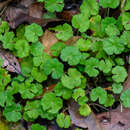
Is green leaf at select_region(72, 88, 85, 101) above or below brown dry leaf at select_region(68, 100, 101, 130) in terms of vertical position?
above

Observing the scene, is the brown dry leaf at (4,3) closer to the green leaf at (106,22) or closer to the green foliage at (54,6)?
the green foliage at (54,6)

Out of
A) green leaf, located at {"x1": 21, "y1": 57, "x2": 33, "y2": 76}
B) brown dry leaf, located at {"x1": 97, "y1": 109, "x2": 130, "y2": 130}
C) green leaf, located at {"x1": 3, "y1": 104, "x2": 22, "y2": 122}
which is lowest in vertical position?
brown dry leaf, located at {"x1": 97, "y1": 109, "x2": 130, "y2": 130}

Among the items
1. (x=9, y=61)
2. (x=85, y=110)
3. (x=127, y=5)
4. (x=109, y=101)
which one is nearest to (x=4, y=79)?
(x=9, y=61)

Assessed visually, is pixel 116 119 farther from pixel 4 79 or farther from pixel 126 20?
pixel 4 79

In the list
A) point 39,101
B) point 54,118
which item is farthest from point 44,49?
point 54,118

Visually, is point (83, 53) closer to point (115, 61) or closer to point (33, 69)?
point (115, 61)

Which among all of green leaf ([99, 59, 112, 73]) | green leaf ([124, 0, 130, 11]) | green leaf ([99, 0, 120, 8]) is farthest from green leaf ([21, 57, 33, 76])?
green leaf ([124, 0, 130, 11])

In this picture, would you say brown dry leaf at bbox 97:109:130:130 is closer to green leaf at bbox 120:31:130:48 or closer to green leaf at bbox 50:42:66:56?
green leaf at bbox 120:31:130:48
